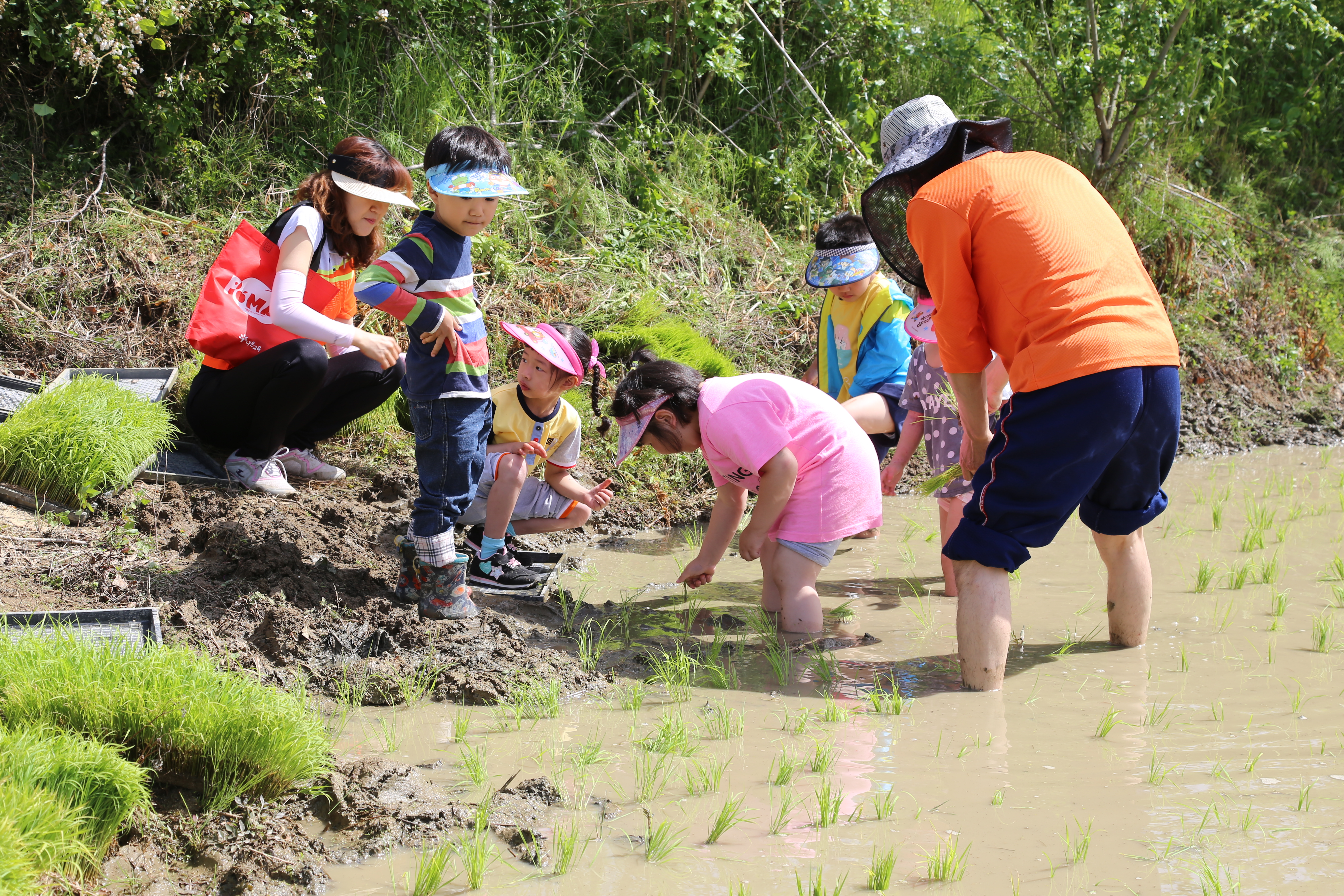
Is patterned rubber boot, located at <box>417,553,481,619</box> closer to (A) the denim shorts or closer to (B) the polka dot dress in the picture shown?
(A) the denim shorts

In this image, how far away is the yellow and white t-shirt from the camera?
15.3 feet

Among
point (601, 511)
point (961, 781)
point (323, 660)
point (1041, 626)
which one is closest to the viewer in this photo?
point (961, 781)

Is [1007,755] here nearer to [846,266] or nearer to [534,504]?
[534,504]

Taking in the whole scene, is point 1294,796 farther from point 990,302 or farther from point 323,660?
point 323,660

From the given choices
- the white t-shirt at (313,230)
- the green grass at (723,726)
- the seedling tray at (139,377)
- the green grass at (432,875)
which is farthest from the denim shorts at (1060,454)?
the seedling tray at (139,377)

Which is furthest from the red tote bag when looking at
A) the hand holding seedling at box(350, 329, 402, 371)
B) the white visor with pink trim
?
the white visor with pink trim

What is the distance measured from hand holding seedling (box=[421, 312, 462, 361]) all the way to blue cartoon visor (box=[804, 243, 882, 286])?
1.93 m

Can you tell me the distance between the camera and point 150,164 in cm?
666

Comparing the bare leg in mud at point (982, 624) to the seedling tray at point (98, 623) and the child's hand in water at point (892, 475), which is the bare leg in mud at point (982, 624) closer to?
the child's hand in water at point (892, 475)

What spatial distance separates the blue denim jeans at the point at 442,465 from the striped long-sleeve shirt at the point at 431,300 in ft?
0.18

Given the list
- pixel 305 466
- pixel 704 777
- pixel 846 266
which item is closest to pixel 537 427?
pixel 305 466

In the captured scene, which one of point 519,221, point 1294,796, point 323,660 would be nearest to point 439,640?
point 323,660

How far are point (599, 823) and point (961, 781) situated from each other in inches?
38.0

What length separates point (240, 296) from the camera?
481 cm
